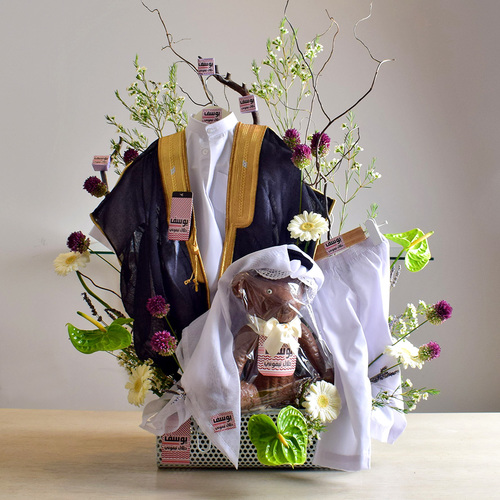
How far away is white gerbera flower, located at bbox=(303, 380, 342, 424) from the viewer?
1.12 m

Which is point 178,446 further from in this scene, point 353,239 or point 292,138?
point 292,138

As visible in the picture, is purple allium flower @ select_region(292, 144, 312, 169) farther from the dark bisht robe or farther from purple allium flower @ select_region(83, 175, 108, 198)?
purple allium flower @ select_region(83, 175, 108, 198)

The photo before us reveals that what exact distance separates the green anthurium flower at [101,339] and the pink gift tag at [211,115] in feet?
1.55

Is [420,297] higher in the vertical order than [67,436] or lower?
higher

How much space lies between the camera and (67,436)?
1.46 metres

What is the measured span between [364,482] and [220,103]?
49.0 inches

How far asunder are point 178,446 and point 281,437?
0.23 meters

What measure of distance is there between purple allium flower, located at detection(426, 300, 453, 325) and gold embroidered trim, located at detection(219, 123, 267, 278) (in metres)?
0.40

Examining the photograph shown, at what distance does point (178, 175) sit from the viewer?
1285mm

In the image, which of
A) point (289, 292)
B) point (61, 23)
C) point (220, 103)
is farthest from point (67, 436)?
point (61, 23)

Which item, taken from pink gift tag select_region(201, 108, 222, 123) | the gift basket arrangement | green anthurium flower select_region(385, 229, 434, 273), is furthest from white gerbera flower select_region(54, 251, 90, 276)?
green anthurium flower select_region(385, 229, 434, 273)

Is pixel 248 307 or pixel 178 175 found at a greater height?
pixel 178 175

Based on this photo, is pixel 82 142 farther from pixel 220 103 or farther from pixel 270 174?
pixel 270 174

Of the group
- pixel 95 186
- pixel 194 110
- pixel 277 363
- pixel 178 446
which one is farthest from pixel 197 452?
pixel 194 110
